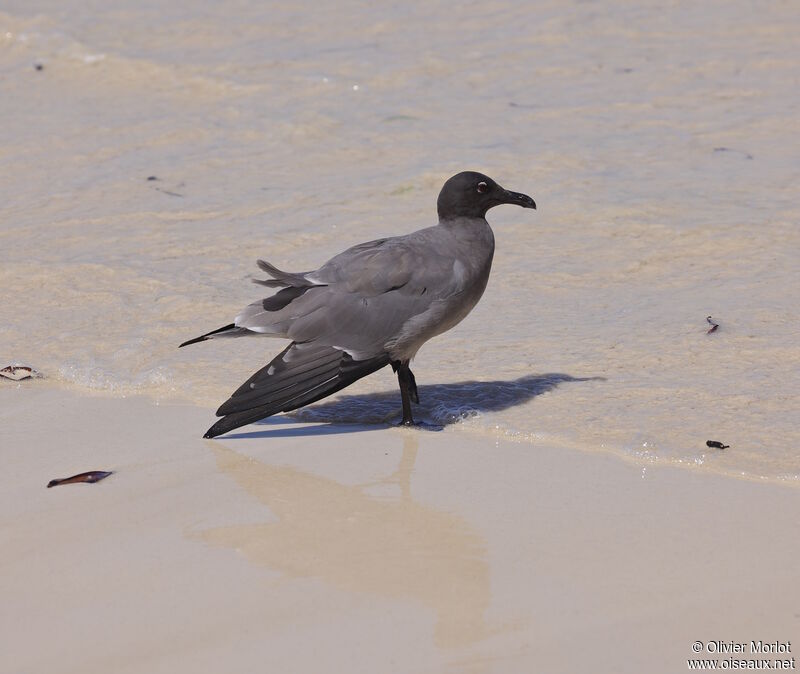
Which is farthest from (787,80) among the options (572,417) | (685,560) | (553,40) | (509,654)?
(509,654)

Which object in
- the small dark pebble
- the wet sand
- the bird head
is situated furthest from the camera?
the bird head

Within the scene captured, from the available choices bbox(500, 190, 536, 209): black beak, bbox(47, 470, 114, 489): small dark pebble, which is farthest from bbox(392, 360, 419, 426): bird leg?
bbox(47, 470, 114, 489): small dark pebble

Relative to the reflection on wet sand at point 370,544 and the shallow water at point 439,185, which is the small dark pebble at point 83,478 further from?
the shallow water at point 439,185

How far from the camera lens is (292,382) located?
5.04 m

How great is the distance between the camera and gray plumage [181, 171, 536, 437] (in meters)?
5.07

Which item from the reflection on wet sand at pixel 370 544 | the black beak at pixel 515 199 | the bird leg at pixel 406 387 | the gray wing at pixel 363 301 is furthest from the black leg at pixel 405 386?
the black beak at pixel 515 199

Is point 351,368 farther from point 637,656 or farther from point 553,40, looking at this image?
point 553,40

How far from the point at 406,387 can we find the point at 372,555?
4.58 ft

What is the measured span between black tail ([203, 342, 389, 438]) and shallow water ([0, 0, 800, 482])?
0.31 metres

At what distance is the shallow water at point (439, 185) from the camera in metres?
5.48

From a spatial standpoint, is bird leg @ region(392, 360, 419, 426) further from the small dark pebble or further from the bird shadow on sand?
the small dark pebble

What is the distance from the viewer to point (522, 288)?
6773 mm

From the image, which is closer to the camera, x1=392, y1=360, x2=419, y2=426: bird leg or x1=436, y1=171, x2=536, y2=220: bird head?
x1=392, y1=360, x2=419, y2=426: bird leg

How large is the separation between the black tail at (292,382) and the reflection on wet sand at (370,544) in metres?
0.31
